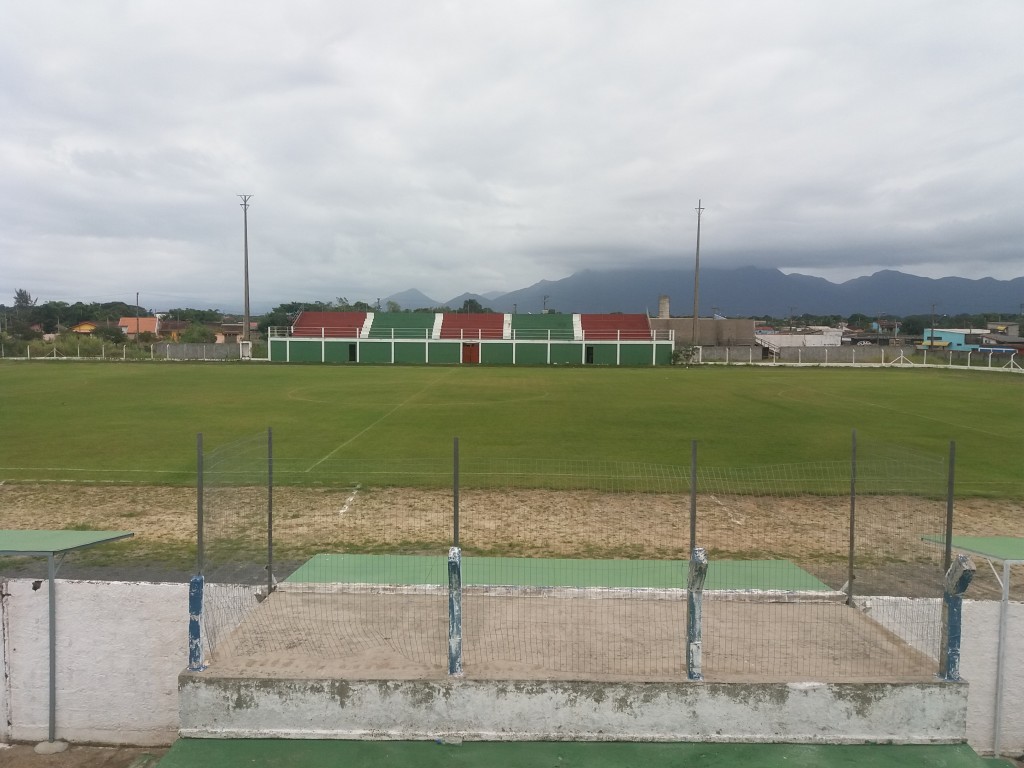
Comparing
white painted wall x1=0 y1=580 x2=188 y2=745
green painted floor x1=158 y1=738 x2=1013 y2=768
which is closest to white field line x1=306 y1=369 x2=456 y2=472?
white painted wall x1=0 y1=580 x2=188 y2=745

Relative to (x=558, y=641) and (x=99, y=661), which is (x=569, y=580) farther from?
(x=99, y=661)

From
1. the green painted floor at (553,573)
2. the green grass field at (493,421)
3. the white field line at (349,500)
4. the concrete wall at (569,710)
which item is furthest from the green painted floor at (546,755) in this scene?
the green grass field at (493,421)

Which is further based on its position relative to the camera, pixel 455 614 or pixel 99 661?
pixel 99 661

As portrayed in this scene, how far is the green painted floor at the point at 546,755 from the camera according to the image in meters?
4.73

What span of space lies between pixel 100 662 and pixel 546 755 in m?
3.99

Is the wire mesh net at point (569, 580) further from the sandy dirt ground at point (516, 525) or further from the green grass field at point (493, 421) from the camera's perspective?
the green grass field at point (493, 421)

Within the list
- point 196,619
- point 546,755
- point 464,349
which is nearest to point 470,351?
point 464,349

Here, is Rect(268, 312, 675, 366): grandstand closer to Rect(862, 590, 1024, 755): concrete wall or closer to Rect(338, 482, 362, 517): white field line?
Rect(338, 482, 362, 517): white field line

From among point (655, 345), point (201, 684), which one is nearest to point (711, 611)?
point (201, 684)

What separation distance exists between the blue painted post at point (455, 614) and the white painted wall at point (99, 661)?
8.12 ft

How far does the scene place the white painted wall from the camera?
19.4 feet

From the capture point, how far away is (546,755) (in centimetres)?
480

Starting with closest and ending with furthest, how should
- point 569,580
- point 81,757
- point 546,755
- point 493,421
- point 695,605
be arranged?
point 546,755
point 695,605
point 81,757
point 569,580
point 493,421

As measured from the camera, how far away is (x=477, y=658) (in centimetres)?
554
